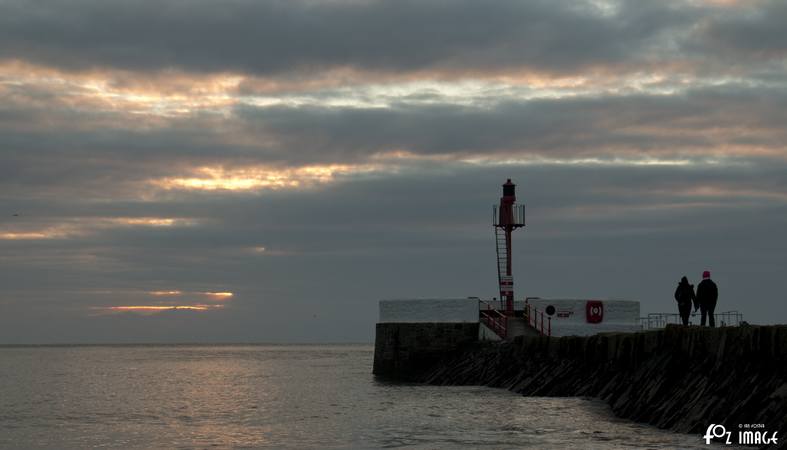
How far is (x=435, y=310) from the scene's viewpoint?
4294 cm

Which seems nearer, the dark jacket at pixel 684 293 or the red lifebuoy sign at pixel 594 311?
the dark jacket at pixel 684 293

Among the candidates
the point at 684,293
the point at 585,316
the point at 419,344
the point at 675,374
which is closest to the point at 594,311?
the point at 585,316

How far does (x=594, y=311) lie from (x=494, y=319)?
13.5 ft

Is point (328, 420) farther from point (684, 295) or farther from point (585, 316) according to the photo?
point (585, 316)

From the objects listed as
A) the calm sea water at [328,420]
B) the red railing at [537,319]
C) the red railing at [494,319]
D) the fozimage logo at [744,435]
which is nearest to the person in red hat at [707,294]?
the calm sea water at [328,420]

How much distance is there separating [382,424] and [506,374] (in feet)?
36.9

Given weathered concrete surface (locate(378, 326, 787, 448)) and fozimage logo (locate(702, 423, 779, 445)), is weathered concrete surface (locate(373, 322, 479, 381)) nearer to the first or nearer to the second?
weathered concrete surface (locate(378, 326, 787, 448))

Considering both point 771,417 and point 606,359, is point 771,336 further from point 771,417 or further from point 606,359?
point 606,359

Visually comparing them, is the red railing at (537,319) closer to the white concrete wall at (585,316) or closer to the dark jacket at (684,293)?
the white concrete wall at (585,316)

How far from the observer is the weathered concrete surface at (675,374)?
18609mm

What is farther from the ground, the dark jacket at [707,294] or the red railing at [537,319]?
the dark jacket at [707,294]

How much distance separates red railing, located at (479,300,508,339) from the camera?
42312mm

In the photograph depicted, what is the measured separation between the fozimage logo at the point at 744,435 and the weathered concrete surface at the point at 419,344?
23.3 meters

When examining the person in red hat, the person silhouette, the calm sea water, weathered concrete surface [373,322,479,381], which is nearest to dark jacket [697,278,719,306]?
the person in red hat
